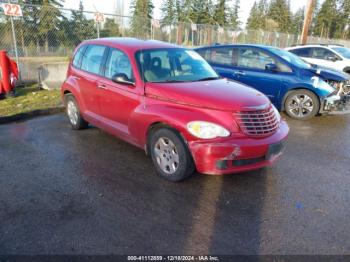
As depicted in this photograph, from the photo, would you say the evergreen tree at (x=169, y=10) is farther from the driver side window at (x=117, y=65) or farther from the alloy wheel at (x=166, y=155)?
the alloy wheel at (x=166, y=155)

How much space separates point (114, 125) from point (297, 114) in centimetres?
468

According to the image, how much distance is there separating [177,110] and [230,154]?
86cm

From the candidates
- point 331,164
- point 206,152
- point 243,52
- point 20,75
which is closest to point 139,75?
point 206,152

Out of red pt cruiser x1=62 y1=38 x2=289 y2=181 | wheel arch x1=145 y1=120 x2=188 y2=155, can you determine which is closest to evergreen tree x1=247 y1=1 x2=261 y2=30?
red pt cruiser x1=62 y1=38 x2=289 y2=181

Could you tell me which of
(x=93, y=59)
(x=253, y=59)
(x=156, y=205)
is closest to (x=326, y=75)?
(x=253, y=59)

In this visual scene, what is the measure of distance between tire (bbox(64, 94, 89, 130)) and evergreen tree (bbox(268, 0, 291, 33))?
73.2m

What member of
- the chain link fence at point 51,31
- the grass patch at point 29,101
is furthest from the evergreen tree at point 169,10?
the grass patch at point 29,101

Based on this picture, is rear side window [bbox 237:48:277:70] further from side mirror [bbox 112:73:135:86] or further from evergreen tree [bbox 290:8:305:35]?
evergreen tree [bbox 290:8:305:35]

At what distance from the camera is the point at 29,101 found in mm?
8422

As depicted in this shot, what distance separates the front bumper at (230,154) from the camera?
350 cm

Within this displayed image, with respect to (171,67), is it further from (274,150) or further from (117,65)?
(274,150)

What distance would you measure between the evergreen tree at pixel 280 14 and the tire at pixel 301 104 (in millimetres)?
70467

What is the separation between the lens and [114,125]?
4832 millimetres

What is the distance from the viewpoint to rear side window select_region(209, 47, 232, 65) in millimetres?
8141
